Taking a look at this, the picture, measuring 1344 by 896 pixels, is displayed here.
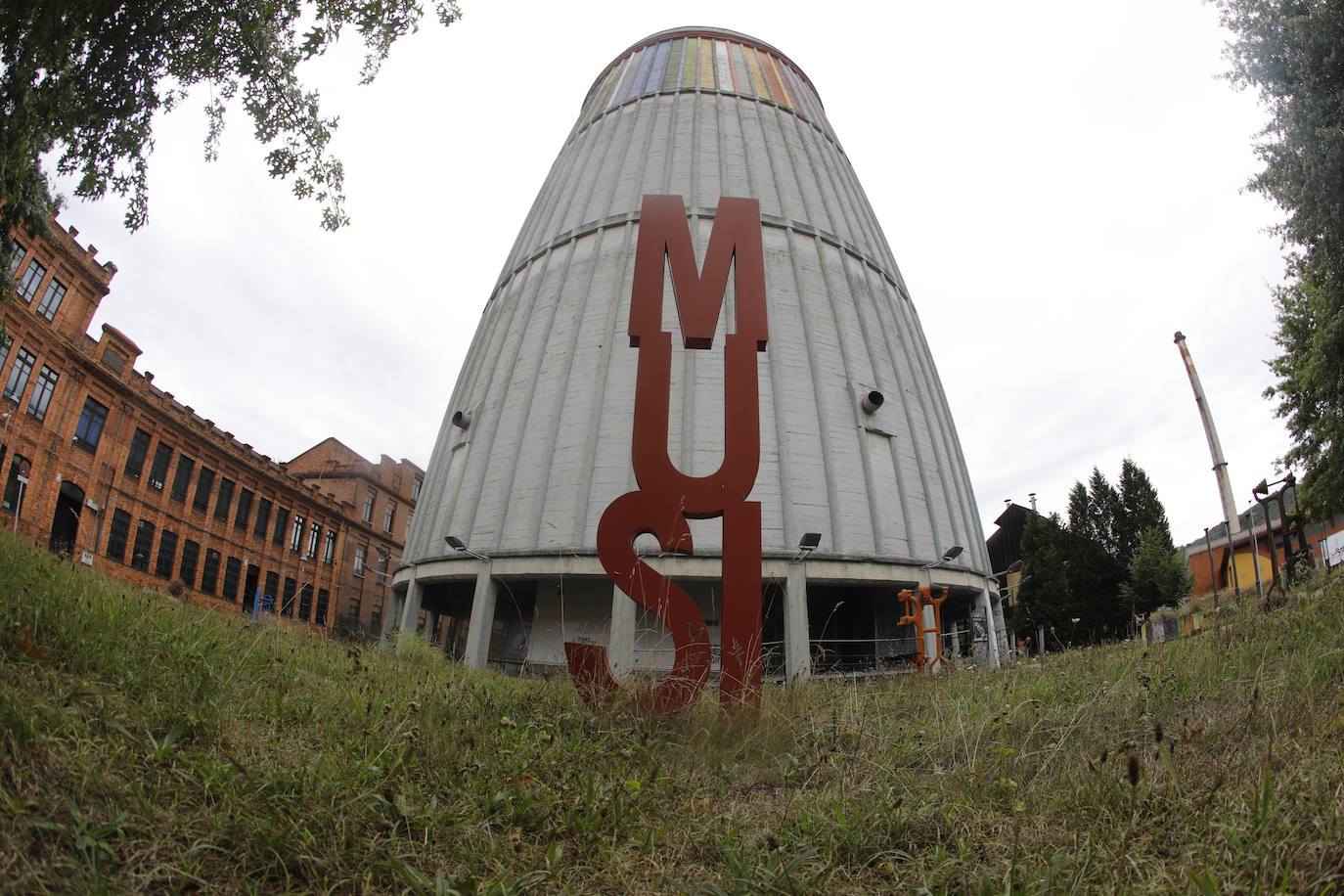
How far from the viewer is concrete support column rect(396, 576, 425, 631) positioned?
19859 millimetres

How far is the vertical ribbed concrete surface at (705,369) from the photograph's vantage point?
17625 millimetres

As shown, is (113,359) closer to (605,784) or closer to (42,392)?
(42,392)

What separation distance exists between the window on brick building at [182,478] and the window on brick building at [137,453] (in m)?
1.73

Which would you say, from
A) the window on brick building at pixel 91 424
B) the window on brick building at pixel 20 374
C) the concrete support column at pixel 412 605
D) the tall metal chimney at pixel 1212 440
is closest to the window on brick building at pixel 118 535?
the window on brick building at pixel 91 424

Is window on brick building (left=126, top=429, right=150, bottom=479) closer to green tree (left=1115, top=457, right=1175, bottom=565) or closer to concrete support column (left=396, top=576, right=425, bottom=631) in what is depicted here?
concrete support column (left=396, top=576, right=425, bottom=631)

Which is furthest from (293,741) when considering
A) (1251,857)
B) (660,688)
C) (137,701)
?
(1251,857)

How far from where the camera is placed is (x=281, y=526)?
1422 inches

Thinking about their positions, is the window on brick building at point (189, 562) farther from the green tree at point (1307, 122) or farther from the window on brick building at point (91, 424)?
the green tree at point (1307, 122)

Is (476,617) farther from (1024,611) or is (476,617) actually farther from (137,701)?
(1024,611)

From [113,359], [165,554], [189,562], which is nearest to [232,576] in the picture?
[189,562]

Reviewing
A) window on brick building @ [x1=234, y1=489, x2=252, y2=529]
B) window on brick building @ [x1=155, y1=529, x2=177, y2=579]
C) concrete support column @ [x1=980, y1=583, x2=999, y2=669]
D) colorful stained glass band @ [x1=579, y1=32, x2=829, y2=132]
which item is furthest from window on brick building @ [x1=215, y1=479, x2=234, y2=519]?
concrete support column @ [x1=980, y1=583, x2=999, y2=669]

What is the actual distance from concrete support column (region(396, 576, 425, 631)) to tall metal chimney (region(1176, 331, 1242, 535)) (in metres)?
23.0

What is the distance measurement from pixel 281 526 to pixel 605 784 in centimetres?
3736

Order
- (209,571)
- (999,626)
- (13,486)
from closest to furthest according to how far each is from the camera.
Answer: (999,626) → (13,486) → (209,571)
